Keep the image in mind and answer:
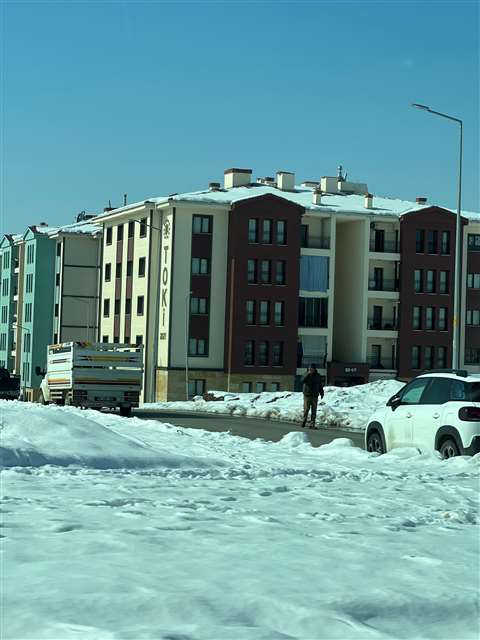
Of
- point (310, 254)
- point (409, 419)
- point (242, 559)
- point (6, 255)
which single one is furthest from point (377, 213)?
point (242, 559)

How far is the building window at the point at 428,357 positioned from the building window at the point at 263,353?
12902 mm

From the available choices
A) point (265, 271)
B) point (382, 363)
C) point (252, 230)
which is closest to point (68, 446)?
point (252, 230)

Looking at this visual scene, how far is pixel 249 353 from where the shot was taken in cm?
8381

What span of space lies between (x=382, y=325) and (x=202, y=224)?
16.0 m

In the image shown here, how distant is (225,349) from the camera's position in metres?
83.6

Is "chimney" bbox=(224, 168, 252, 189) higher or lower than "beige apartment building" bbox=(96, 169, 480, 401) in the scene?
higher

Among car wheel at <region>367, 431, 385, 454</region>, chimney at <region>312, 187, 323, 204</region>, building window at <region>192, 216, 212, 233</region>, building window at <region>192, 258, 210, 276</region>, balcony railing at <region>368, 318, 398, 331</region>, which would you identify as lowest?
car wheel at <region>367, 431, 385, 454</region>

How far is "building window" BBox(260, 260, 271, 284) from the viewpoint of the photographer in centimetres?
8456

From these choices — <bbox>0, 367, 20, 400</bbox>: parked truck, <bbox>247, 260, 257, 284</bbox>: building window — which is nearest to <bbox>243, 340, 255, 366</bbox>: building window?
<bbox>247, 260, 257, 284</bbox>: building window

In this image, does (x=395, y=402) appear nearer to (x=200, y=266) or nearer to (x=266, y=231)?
(x=200, y=266)

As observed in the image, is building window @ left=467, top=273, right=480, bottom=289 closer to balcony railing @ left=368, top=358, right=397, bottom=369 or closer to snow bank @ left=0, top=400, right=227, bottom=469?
balcony railing @ left=368, top=358, right=397, bottom=369

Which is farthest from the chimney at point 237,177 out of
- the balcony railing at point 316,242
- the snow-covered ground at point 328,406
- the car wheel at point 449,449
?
the car wheel at point 449,449

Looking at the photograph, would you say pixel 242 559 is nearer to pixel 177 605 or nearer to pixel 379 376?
pixel 177 605

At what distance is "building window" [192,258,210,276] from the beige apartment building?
0.30 feet
